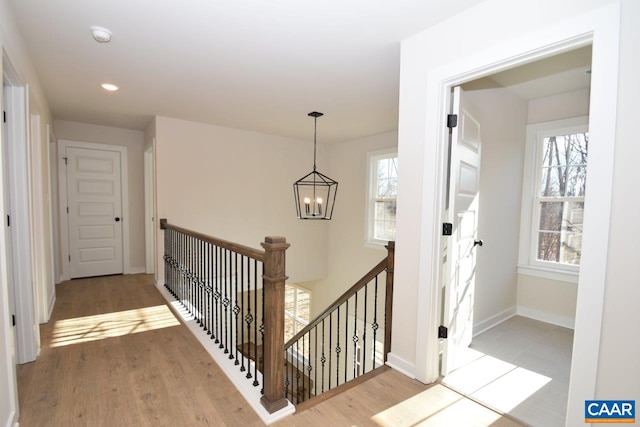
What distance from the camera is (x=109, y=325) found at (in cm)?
301

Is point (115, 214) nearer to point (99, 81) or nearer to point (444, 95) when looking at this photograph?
point (99, 81)

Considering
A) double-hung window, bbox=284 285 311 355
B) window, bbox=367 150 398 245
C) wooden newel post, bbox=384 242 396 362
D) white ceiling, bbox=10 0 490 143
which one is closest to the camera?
white ceiling, bbox=10 0 490 143

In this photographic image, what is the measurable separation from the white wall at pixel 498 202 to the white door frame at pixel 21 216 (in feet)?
11.5

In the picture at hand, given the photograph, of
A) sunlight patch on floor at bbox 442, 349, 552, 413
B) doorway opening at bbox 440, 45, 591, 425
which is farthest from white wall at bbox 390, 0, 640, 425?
sunlight patch on floor at bbox 442, 349, 552, 413

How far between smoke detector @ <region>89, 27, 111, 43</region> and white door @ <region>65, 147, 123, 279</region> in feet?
10.8

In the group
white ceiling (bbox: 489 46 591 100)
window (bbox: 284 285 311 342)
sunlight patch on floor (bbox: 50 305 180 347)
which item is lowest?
window (bbox: 284 285 311 342)

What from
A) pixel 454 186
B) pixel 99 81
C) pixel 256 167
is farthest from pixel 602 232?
pixel 256 167

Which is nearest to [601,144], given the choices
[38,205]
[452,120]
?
[452,120]

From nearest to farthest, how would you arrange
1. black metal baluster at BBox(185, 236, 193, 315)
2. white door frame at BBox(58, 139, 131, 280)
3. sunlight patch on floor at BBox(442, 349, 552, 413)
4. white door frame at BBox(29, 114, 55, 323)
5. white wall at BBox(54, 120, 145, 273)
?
sunlight patch on floor at BBox(442, 349, 552, 413), white door frame at BBox(29, 114, 55, 323), black metal baluster at BBox(185, 236, 193, 315), white door frame at BBox(58, 139, 131, 280), white wall at BBox(54, 120, 145, 273)

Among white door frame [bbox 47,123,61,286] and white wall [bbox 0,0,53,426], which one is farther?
white door frame [bbox 47,123,61,286]

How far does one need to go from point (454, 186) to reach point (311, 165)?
13.0 feet

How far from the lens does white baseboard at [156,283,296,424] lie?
1.78m

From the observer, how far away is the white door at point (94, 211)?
15.4 feet

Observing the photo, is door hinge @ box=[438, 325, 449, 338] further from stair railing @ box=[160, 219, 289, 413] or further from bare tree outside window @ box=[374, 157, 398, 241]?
bare tree outside window @ box=[374, 157, 398, 241]
